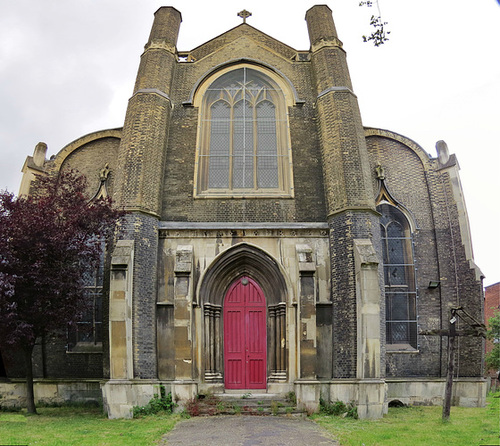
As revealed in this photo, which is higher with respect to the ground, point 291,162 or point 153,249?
point 291,162

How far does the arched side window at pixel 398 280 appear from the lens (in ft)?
53.9

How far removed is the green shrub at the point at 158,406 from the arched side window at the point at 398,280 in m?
7.08

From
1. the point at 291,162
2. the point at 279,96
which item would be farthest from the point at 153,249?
the point at 279,96

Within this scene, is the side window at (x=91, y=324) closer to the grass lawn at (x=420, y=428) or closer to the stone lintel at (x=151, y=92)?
the stone lintel at (x=151, y=92)

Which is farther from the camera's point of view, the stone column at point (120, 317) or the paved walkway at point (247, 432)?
the stone column at point (120, 317)

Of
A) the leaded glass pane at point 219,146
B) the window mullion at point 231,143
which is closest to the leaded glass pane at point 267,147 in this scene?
the window mullion at point 231,143

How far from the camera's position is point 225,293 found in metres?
15.2

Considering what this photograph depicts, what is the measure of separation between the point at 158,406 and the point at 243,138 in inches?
337

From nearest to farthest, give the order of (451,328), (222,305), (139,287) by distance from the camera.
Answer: (451,328) < (139,287) < (222,305)

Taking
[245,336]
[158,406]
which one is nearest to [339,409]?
[245,336]

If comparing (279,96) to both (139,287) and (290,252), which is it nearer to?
(290,252)

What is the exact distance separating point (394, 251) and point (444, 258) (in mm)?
1578

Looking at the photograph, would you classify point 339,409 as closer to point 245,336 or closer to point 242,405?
point 242,405

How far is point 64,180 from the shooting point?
14539 mm
